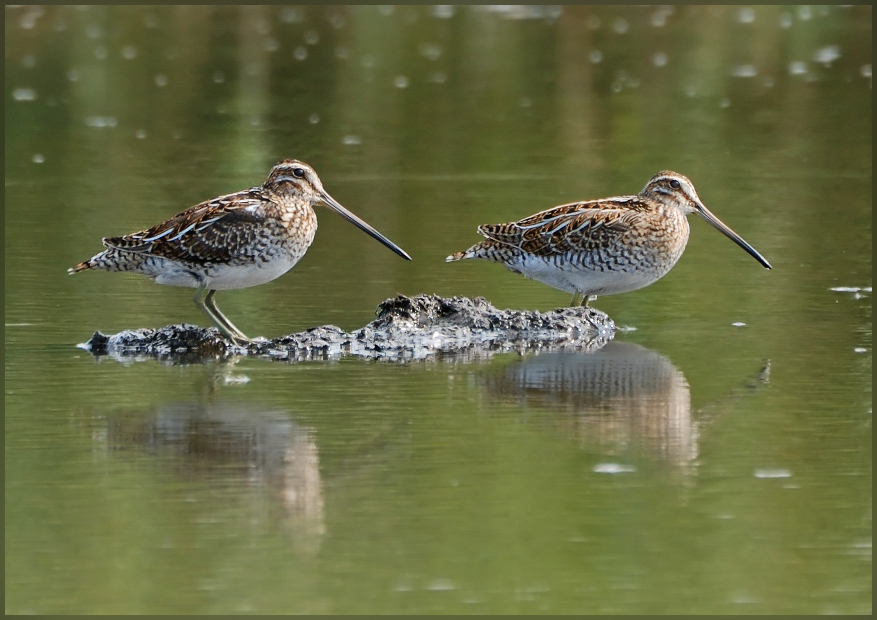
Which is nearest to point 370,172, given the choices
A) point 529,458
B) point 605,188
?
point 605,188

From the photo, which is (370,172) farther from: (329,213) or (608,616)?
(608,616)

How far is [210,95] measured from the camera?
20016 mm

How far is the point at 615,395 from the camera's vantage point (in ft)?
26.6

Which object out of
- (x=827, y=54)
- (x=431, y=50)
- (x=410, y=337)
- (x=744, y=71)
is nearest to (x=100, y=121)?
(x=431, y=50)

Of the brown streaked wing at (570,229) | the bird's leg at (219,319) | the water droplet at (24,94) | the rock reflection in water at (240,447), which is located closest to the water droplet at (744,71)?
the water droplet at (24,94)

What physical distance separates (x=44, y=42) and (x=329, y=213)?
11890 mm

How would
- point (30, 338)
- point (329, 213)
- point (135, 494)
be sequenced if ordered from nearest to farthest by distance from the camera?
point (135, 494) < point (30, 338) < point (329, 213)

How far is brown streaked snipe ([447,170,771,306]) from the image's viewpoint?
989 cm

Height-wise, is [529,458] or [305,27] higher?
[305,27]

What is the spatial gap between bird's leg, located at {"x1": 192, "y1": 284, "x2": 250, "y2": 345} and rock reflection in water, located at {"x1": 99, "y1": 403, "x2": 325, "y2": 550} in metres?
1.30

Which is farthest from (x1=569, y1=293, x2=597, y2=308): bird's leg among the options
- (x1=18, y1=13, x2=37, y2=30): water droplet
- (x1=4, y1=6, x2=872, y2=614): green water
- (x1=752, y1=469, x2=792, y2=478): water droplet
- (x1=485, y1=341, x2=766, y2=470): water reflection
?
(x1=18, y1=13, x2=37, y2=30): water droplet

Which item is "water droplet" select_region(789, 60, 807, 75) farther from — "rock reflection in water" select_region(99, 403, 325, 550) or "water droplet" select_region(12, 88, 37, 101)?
"rock reflection in water" select_region(99, 403, 325, 550)

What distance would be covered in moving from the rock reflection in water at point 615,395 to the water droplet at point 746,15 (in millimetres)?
18446

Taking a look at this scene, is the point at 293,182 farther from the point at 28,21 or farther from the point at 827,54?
the point at 28,21
